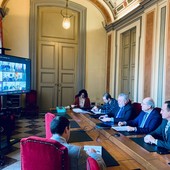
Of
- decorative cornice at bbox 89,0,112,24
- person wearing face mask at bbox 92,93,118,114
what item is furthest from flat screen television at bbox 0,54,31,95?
decorative cornice at bbox 89,0,112,24

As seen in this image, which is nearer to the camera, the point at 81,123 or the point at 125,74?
the point at 81,123

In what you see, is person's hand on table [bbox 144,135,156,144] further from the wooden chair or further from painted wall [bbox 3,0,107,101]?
painted wall [bbox 3,0,107,101]

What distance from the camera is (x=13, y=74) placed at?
3.87 metres

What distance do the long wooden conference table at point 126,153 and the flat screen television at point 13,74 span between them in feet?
6.57

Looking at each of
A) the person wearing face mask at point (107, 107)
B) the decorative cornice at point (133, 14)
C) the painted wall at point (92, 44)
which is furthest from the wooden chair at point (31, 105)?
the decorative cornice at point (133, 14)

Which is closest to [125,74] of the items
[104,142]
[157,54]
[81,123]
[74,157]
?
[157,54]

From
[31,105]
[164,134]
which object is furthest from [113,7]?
[164,134]

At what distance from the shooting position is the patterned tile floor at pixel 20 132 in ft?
9.56

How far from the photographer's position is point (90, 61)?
7297 mm

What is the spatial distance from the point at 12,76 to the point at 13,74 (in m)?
0.06

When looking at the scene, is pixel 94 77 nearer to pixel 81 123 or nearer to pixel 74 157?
pixel 81 123

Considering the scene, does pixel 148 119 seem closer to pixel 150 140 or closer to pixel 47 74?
pixel 150 140

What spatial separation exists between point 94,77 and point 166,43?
142 inches

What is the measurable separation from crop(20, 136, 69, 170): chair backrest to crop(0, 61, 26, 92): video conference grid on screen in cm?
261
